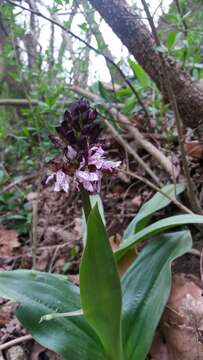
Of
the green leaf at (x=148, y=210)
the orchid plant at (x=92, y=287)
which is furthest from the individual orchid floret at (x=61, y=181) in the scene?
the green leaf at (x=148, y=210)

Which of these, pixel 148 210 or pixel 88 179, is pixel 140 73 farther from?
pixel 88 179

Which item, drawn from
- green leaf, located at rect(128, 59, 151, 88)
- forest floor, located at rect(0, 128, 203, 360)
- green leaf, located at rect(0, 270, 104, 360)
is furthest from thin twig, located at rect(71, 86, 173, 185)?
green leaf, located at rect(0, 270, 104, 360)

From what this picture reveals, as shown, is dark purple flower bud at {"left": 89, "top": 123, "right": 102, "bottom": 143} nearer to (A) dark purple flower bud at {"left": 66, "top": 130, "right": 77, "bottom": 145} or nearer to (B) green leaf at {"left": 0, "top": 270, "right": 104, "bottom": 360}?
(A) dark purple flower bud at {"left": 66, "top": 130, "right": 77, "bottom": 145}

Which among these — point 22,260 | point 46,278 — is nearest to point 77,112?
point 46,278

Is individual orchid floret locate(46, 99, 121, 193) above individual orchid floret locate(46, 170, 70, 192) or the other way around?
above

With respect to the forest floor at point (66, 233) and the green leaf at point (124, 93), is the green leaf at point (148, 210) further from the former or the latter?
the green leaf at point (124, 93)
